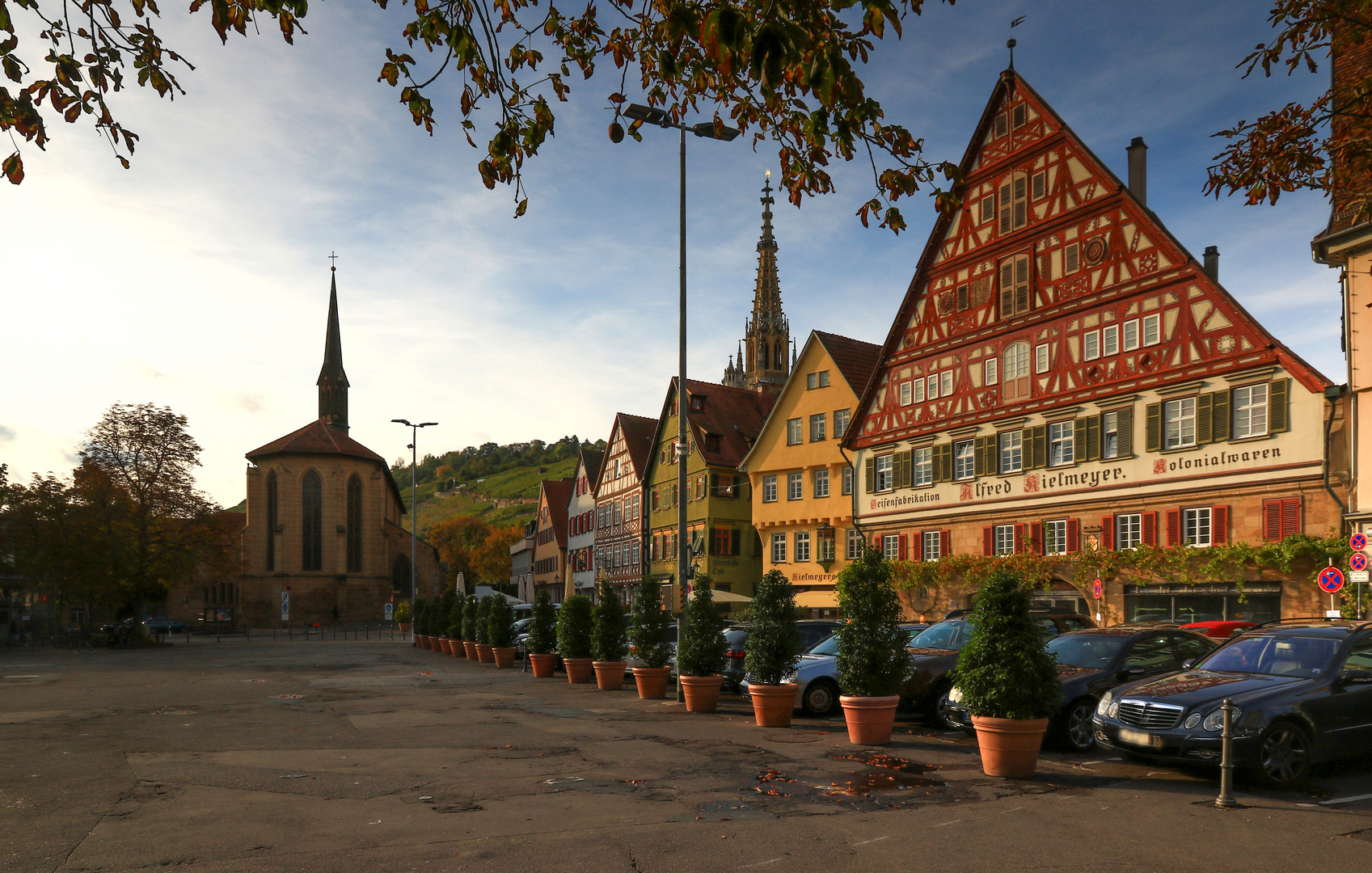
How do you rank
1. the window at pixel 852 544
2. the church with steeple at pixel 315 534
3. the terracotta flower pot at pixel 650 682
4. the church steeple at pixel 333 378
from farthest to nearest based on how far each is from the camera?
the church steeple at pixel 333 378 → the church with steeple at pixel 315 534 → the window at pixel 852 544 → the terracotta flower pot at pixel 650 682

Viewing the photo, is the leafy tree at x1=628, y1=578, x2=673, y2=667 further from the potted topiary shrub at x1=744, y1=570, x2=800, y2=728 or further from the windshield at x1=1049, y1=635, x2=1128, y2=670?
the windshield at x1=1049, y1=635, x2=1128, y2=670

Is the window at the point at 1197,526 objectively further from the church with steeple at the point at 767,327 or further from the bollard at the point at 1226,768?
the church with steeple at the point at 767,327

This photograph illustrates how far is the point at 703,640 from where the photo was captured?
17.8 metres

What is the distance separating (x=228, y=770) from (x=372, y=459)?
82.7 meters

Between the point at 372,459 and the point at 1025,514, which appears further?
the point at 372,459

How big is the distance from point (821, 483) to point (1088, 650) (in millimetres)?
30005

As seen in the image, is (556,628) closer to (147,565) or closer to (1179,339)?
(1179,339)

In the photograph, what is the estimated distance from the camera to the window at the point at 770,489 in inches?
1813

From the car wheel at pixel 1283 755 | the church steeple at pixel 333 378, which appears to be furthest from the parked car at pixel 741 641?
the church steeple at pixel 333 378

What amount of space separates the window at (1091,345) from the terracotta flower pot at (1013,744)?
2205cm

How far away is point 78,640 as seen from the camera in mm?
50500

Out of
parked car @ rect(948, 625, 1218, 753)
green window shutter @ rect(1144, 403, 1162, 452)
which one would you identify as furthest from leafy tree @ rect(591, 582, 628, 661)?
green window shutter @ rect(1144, 403, 1162, 452)

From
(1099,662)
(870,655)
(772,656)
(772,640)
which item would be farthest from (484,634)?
(1099,662)

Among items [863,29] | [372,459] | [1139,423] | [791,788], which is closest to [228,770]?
[791,788]
